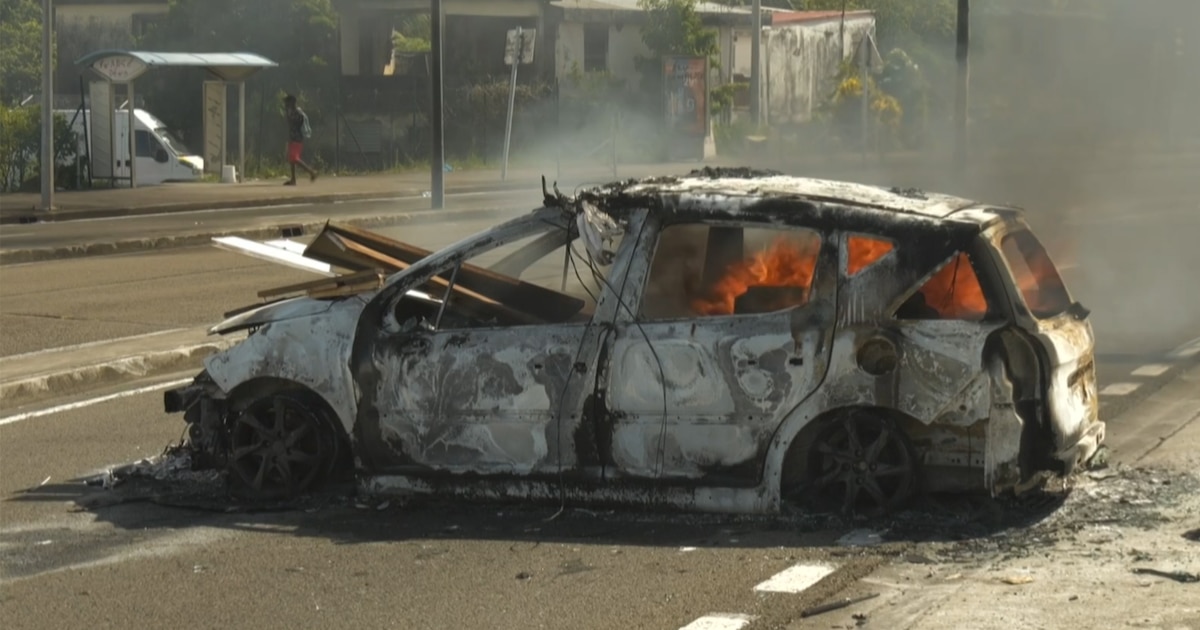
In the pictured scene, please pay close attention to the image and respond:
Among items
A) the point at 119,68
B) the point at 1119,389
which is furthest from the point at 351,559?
the point at 119,68

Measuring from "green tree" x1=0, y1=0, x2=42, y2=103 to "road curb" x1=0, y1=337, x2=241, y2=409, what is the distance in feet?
159

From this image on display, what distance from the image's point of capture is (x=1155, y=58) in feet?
68.6

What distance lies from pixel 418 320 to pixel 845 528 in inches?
87.4

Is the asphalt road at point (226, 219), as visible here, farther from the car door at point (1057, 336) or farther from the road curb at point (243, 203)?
the car door at point (1057, 336)

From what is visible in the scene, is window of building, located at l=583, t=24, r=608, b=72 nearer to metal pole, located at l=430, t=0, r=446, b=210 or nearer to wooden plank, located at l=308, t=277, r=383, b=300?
metal pole, located at l=430, t=0, r=446, b=210

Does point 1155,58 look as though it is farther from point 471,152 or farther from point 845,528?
point 471,152

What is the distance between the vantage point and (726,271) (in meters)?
8.14

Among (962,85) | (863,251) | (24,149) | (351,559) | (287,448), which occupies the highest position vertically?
(962,85)

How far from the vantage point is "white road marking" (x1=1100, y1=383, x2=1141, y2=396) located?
437 inches

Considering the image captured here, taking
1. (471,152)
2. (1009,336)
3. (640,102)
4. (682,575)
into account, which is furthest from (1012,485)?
(640,102)

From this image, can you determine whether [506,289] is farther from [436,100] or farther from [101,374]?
[436,100]

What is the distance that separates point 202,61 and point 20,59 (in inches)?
1256

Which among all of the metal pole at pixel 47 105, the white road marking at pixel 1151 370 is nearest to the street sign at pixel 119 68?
the metal pole at pixel 47 105

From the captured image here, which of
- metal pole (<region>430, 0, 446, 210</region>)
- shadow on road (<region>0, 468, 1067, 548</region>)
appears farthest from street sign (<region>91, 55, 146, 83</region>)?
shadow on road (<region>0, 468, 1067, 548</region>)
